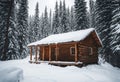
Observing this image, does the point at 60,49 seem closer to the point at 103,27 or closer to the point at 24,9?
the point at 103,27

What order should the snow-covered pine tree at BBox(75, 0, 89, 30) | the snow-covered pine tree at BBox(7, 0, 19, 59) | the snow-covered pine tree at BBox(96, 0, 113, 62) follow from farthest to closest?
1. the snow-covered pine tree at BBox(75, 0, 89, 30)
2. the snow-covered pine tree at BBox(7, 0, 19, 59)
3. the snow-covered pine tree at BBox(96, 0, 113, 62)

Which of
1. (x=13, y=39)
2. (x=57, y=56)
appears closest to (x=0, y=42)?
(x=13, y=39)

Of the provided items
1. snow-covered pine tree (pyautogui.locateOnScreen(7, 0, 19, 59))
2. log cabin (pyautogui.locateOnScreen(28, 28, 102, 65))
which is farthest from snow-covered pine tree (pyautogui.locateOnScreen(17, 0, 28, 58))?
log cabin (pyautogui.locateOnScreen(28, 28, 102, 65))

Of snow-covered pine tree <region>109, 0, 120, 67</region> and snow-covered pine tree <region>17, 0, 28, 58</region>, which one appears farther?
snow-covered pine tree <region>17, 0, 28, 58</region>

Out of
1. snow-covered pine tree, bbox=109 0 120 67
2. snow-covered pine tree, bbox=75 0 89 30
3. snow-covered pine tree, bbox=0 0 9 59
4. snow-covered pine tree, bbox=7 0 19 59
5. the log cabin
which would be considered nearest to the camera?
snow-covered pine tree, bbox=109 0 120 67

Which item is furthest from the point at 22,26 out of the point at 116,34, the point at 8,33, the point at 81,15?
the point at 116,34

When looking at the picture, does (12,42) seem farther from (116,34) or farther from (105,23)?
(116,34)

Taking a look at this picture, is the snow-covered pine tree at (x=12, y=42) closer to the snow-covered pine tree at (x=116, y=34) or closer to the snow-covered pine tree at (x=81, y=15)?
the snow-covered pine tree at (x=81, y=15)

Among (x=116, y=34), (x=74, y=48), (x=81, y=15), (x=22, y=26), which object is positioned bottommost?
(x=74, y=48)

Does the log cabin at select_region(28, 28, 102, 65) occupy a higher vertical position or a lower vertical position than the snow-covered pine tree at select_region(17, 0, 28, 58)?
lower

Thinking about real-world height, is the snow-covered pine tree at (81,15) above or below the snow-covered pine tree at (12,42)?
above

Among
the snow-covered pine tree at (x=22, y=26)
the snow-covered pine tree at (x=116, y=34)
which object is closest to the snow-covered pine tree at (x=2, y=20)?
the snow-covered pine tree at (x=22, y=26)

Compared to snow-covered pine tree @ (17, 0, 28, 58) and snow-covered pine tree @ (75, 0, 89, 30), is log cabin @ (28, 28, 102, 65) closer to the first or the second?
snow-covered pine tree @ (75, 0, 89, 30)

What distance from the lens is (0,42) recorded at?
27.8 metres
